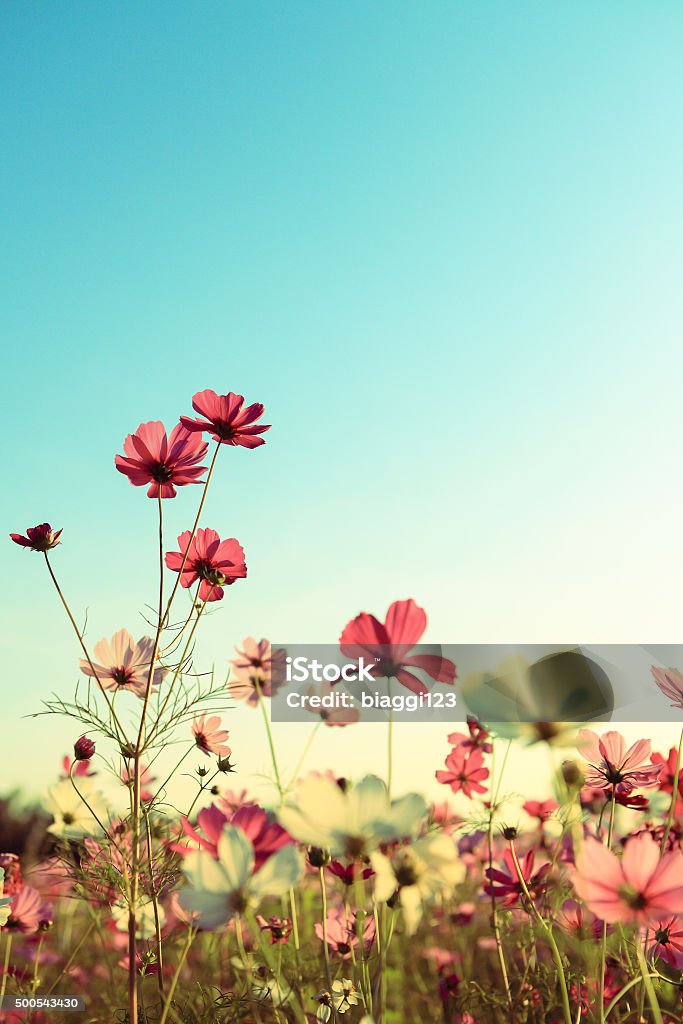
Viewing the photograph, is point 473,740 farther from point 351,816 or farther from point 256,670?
point 351,816

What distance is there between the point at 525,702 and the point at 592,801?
164 cm

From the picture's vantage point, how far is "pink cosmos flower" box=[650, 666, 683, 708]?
0.65 meters

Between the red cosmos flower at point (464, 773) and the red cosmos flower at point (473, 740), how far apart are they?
2 cm

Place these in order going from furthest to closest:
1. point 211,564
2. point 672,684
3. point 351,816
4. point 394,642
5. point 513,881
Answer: point 513,881 → point 211,564 → point 672,684 → point 394,642 → point 351,816

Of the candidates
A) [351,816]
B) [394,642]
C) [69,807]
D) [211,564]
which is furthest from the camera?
[69,807]

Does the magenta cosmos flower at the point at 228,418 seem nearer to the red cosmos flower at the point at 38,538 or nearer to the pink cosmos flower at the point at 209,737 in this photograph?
the red cosmos flower at the point at 38,538

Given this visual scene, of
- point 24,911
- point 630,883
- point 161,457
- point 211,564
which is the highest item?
point 161,457

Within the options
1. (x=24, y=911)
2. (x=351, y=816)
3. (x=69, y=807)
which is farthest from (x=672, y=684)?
(x=24, y=911)

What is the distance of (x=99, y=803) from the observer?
1169 millimetres

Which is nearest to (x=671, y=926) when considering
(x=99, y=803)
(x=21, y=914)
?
(x=99, y=803)

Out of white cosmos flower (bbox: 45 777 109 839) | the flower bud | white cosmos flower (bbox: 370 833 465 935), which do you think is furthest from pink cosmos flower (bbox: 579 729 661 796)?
white cosmos flower (bbox: 45 777 109 839)

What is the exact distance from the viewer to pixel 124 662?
35.8 inches

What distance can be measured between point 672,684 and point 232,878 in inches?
17.8

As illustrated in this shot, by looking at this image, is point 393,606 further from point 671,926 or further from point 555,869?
point 555,869
